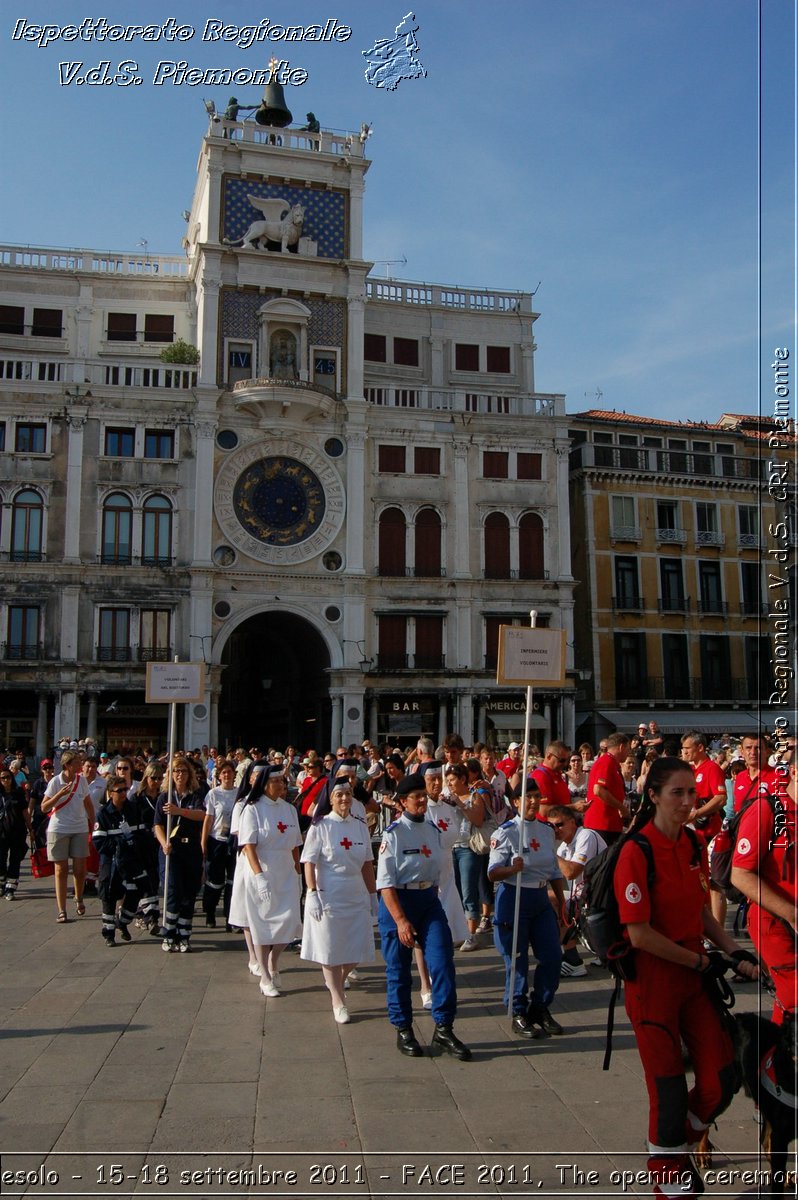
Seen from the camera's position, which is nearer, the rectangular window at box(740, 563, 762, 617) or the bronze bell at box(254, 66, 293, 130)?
the bronze bell at box(254, 66, 293, 130)

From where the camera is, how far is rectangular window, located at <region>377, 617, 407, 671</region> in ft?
119

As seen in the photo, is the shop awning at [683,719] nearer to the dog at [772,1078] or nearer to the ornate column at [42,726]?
the ornate column at [42,726]

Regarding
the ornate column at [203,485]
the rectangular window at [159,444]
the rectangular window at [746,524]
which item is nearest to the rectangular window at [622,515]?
the rectangular window at [746,524]

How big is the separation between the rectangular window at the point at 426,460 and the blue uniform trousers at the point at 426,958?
30.7 m

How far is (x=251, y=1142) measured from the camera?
5.61 meters

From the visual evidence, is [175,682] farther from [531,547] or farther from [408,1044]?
[531,547]

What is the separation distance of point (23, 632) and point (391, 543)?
12.8 meters

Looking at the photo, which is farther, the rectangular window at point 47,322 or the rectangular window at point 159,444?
the rectangular window at point 47,322

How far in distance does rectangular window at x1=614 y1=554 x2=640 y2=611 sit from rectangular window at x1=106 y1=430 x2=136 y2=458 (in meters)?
18.9

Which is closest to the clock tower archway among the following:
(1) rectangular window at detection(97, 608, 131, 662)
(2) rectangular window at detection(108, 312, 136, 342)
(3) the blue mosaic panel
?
(1) rectangular window at detection(97, 608, 131, 662)

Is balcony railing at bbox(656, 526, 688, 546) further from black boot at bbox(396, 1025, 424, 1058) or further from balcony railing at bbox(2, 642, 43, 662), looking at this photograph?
black boot at bbox(396, 1025, 424, 1058)

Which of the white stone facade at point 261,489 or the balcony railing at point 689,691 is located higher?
the white stone facade at point 261,489

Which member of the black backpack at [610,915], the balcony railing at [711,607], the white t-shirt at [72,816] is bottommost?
the white t-shirt at [72,816]

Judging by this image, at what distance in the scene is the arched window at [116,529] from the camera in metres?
34.8
